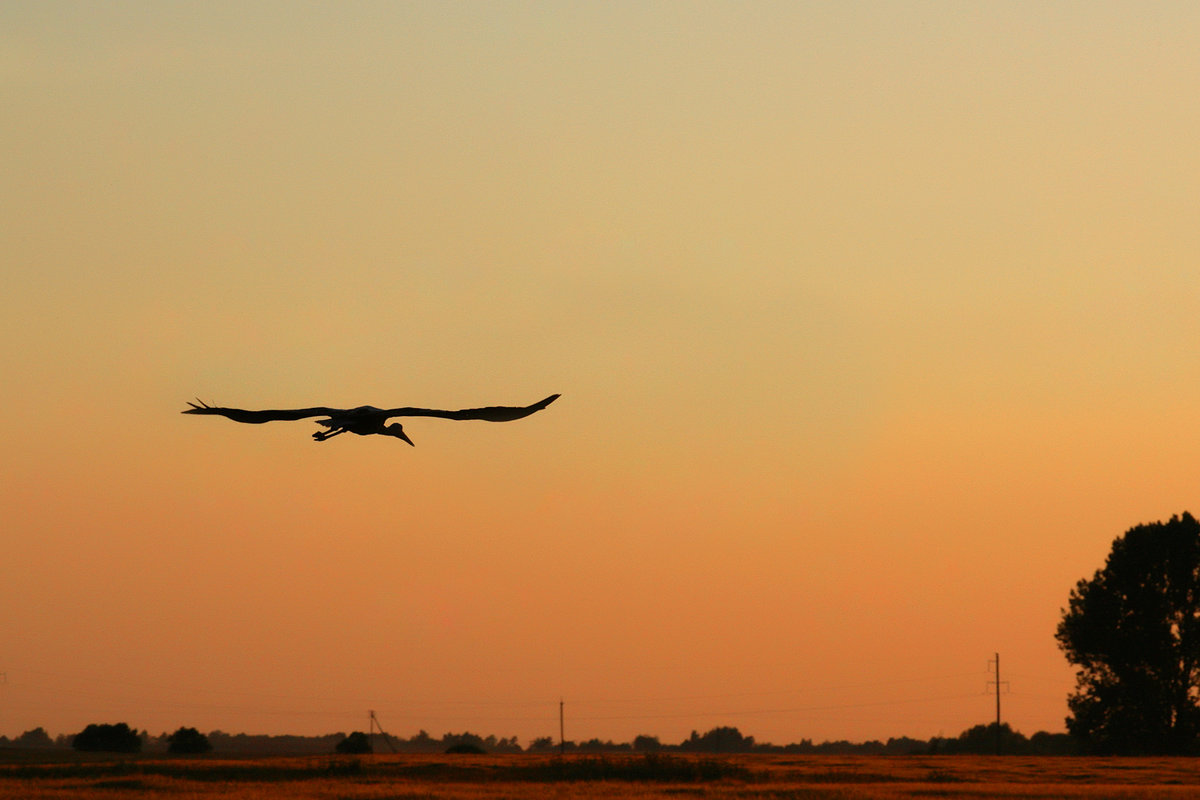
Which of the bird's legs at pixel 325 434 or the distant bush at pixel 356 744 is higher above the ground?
the bird's legs at pixel 325 434

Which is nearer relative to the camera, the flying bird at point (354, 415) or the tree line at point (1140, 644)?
the flying bird at point (354, 415)

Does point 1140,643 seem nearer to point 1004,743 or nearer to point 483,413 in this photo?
point 1004,743

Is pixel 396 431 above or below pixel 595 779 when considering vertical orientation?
above

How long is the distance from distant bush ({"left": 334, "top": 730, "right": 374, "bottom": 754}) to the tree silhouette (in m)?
50.2

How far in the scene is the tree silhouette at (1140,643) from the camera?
103 m

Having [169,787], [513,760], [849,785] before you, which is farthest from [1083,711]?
[169,787]

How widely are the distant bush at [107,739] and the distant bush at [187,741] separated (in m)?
2.68

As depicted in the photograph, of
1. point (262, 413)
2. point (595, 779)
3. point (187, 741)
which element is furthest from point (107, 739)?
point (262, 413)

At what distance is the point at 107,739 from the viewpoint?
11688 centimetres

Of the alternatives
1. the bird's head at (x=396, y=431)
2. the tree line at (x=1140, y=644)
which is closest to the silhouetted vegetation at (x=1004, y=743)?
the tree line at (x=1140, y=644)

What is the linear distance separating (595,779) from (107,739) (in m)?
58.6

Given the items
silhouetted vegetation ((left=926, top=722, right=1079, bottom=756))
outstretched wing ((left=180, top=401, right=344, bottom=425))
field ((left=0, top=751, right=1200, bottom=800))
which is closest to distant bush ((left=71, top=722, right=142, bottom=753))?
field ((left=0, top=751, right=1200, bottom=800))

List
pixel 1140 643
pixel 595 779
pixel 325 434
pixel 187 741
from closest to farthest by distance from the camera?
1. pixel 325 434
2. pixel 595 779
3. pixel 1140 643
4. pixel 187 741

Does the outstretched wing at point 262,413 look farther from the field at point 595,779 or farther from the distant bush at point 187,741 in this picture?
the distant bush at point 187,741
